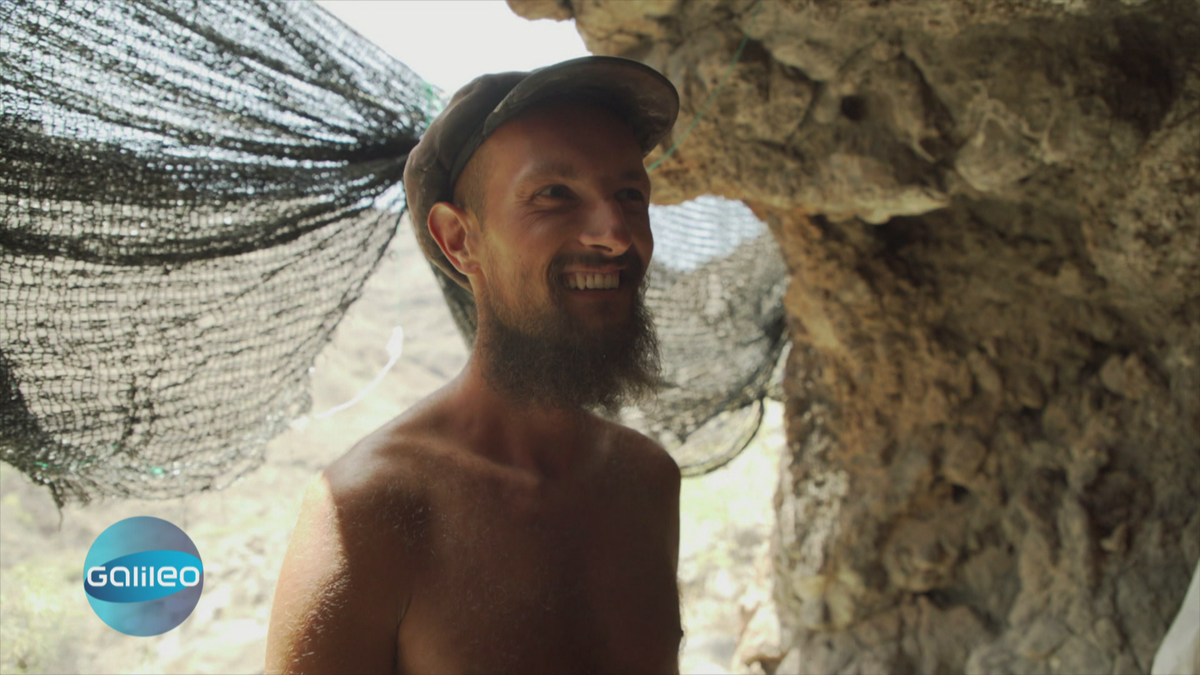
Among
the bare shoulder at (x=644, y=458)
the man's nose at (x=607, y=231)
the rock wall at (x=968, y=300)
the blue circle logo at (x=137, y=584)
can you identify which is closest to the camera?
the man's nose at (x=607, y=231)

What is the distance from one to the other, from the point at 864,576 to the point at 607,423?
Result: 1739mm

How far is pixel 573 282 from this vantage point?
4.29ft

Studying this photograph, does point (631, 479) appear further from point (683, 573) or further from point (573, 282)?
point (683, 573)

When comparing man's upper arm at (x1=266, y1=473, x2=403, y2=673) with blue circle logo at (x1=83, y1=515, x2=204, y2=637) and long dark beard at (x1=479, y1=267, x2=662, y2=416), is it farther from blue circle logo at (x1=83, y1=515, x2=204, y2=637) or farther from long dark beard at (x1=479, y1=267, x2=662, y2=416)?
blue circle logo at (x1=83, y1=515, x2=204, y2=637)

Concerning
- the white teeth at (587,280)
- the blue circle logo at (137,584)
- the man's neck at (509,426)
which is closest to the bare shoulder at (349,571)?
the man's neck at (509,426)

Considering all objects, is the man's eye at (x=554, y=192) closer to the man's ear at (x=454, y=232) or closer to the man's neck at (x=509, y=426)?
the man's ear at (x=454, y=232)

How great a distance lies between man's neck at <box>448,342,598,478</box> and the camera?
140 cm

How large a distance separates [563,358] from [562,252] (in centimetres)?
18

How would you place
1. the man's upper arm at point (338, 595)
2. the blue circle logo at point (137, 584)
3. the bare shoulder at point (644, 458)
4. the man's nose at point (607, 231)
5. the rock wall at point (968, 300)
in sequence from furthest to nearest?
the rock wall at point (968, 300)
the blue circle logo at point (137, 584)
the bare shoulder at point (644, 458)
the man's nose at point (607, 231)
the man's upper arm at point (338, 595)

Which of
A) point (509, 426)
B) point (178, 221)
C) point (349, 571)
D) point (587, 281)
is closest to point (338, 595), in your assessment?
point (349, 571)

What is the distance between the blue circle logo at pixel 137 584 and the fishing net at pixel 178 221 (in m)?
0.24

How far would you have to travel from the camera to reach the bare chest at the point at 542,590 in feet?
3.92

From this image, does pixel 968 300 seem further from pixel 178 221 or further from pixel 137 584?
pixel 137 584

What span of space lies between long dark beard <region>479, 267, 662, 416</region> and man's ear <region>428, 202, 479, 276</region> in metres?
0.08
